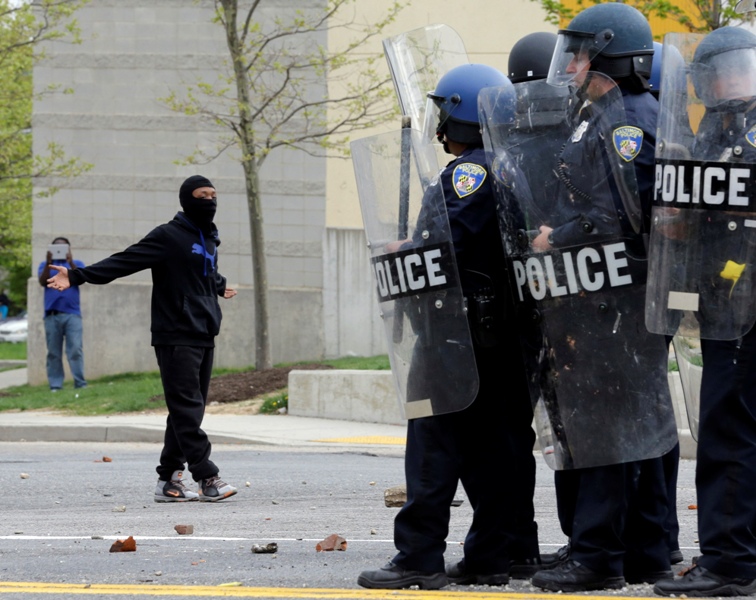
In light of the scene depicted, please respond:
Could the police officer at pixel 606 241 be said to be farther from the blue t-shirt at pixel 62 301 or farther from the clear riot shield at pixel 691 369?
the blue t-shirt at pixel 62 301

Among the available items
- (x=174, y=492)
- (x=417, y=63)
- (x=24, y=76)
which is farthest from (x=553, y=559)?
(x=24, y=76)

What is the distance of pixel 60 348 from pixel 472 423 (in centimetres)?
1404

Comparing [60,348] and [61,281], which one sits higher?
[61,281]

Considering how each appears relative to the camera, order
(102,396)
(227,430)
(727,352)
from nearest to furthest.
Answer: (727,352), (227,430), (102,396)

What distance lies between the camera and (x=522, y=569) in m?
4.95

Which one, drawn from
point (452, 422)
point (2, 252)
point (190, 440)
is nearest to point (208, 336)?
point (190, 440)

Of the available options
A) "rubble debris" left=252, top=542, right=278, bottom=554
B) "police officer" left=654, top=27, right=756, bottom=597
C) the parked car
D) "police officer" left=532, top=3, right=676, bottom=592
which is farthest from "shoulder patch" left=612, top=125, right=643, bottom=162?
the parked car

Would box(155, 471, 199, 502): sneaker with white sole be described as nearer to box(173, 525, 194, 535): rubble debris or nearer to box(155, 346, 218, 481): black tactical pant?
box(155, 346, 218, 481): black tactical pant

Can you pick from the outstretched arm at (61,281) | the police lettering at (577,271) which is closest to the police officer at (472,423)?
the police lettering at (577,271)

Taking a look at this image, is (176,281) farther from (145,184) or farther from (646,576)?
(145,184)

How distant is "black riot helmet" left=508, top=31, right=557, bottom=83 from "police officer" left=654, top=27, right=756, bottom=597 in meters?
1.10

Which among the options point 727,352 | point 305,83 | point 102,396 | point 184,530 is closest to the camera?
point 727,352

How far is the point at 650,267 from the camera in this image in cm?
437

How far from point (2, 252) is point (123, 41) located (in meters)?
17.7
